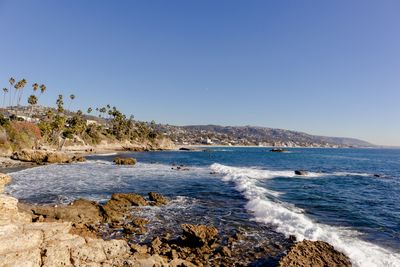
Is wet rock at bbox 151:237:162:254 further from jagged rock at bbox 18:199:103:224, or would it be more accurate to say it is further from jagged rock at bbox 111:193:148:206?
jagged rock at bbox 111:193:148:206

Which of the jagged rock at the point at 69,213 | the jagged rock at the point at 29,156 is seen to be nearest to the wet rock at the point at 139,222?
the jagged rock at the point at 69,213

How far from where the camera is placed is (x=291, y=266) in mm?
12578

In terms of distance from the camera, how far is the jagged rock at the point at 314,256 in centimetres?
1298

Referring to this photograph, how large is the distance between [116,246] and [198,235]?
4668 millimetres

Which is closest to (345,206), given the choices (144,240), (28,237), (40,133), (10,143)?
(144,240)

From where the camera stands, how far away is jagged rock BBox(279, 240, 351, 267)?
1298cm

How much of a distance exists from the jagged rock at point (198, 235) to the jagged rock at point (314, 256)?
421 cm

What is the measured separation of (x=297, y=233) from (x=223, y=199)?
11378 millimetres

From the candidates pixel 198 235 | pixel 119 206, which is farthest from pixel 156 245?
pixel 119 206

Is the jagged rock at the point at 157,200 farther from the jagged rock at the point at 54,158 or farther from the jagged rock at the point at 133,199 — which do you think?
the jagged rock at the point at 54,158

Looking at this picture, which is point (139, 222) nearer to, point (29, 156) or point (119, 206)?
point (119, 206)

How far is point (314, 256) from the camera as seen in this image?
13.6 m

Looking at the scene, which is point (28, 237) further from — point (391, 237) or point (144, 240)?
point (391, 237)

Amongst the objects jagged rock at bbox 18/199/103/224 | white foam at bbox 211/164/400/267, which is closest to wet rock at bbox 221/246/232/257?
white foam at bbox 211/164/400/267
